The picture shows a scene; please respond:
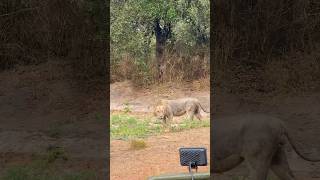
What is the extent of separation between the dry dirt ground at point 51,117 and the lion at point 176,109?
3.78 ft

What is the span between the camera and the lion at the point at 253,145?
524cm

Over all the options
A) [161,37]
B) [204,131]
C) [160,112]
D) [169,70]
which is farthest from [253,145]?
[161,37]

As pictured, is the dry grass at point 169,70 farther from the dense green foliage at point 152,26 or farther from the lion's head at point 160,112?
the lion's head at point 160,112

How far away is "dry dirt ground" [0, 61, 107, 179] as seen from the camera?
946cm

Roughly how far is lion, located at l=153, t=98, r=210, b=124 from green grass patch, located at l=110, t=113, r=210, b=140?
148 millimetres

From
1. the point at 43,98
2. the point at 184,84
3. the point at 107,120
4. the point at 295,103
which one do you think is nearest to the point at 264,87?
A: the point at 295,103

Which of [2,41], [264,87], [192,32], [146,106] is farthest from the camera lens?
[192,32]

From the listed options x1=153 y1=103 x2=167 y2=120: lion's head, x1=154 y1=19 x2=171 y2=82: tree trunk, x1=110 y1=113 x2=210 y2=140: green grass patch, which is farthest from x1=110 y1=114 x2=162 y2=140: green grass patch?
x1=154 y1=19 x2=171 y2=82: tree trunk

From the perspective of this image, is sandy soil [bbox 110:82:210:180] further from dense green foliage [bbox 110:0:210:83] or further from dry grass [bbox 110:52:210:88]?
dense green foliage [bbox 110:0:210:83]

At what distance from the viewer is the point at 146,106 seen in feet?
46.0

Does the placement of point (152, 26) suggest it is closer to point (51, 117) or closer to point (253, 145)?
point (51, 117)

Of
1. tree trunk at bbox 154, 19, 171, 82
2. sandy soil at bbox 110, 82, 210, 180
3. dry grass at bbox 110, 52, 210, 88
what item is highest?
tree trunk at bbox 154, 19, 171, 82

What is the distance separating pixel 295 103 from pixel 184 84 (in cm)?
359

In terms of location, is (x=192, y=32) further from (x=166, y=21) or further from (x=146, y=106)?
(x=146, y=106)
